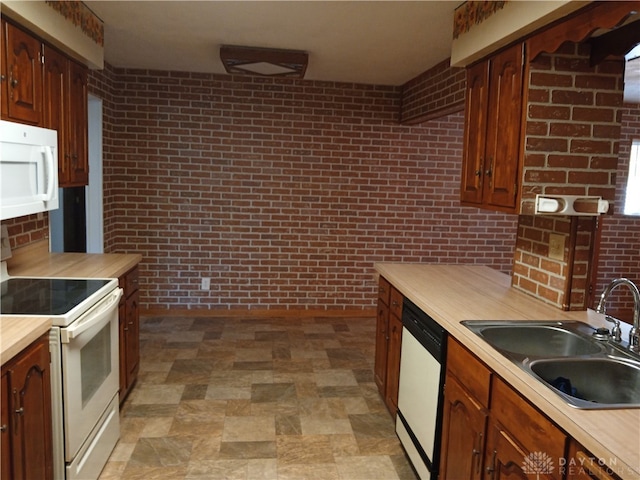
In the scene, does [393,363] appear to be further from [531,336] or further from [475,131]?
[475,131]

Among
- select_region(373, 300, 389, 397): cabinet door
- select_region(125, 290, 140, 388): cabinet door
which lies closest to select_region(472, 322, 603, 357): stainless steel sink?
select_region(373, 300, 389, 397): cabinet door

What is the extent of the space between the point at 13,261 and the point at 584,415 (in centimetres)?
287

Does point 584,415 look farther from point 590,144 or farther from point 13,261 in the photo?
point 13,261

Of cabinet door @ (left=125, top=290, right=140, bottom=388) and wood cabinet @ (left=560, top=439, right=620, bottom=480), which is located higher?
wood cabinet @ (left=560, top=439, right=620, bottom=480)

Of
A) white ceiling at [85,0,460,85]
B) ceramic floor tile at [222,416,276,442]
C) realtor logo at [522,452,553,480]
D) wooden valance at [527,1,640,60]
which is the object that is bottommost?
ceramic floor tile at [222,416,276,442]

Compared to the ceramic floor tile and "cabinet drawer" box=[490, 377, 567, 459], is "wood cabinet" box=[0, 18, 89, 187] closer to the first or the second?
the ceramic floor tile

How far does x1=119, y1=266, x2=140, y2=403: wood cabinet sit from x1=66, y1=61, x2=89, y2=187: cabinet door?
2.21 feet

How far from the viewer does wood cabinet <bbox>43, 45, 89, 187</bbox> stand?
2.44 metres

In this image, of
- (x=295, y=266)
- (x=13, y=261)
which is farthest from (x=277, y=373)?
(x=13, y=261)

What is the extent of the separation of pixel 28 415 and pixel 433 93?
3510 millimetres

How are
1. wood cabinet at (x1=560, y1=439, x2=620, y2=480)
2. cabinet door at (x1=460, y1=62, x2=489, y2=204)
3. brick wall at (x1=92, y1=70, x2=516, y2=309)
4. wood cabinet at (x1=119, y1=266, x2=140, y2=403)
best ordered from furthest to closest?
brick wall at (x1=92, y1=70, x2=516, y2=309)
wood cabinet at (x1=119, y1=266, x2=140, y2=403)
cabinet door at (x1=460, y1=62, x2=489, y2=204)
wood cabinet at (x1=560, y1=439, x2=620, y2=480)

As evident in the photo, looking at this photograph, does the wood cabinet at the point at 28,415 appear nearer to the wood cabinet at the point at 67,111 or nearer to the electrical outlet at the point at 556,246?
the wood cabinet at the point at 67,111

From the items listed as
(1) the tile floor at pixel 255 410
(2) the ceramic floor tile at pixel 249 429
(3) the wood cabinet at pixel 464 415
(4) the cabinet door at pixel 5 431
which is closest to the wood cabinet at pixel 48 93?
(4) the cabinet door at pixel 5 431

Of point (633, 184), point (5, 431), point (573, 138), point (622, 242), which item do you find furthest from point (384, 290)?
point (633, 184)
